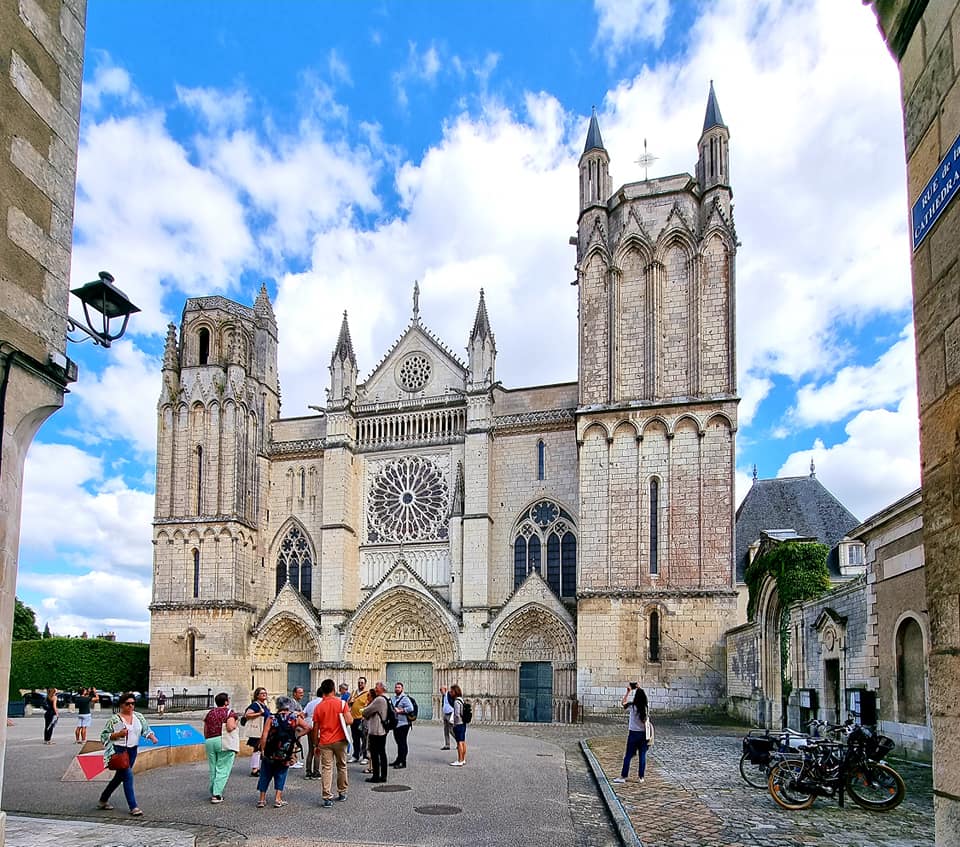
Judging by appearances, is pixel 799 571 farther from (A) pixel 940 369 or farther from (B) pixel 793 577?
Result: (A) pixel 940 369

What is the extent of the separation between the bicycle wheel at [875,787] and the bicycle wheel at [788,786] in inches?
22.6

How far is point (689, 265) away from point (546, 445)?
26.0 ft

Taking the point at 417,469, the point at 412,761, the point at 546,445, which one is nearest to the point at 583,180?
the point at 546,445

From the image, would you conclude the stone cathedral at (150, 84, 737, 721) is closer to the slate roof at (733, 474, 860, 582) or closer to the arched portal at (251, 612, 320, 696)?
the arched portal at (251, 612, 320, 696)

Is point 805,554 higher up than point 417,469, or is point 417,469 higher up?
point 417,469

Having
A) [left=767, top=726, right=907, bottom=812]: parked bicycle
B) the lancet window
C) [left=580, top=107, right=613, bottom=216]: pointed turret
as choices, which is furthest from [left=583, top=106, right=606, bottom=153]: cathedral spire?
[left=767, top=726, right=907, bottom=812]: parked bicycle

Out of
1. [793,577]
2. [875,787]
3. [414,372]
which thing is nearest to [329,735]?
[875,787]

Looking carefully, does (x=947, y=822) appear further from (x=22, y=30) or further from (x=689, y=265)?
(x=689, y=265)

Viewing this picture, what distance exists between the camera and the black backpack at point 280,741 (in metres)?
10.1

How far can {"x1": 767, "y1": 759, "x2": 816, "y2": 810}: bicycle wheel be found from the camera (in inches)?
394

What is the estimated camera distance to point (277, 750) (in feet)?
33.2

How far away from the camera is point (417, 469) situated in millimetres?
33688

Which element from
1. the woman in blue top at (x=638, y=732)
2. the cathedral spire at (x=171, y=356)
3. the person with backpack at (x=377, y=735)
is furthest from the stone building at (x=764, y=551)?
the cathedral spire at (x=171, y=356)

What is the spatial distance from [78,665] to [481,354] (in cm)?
2058
